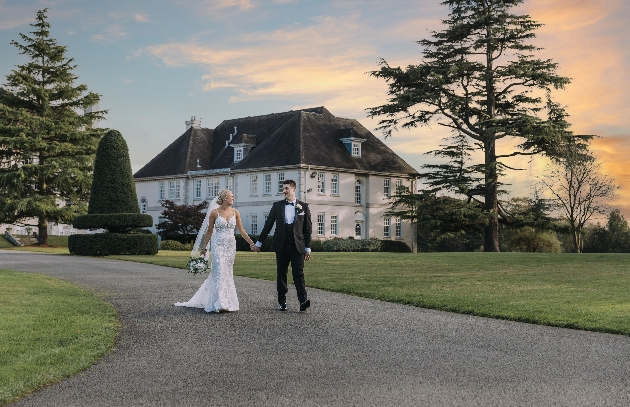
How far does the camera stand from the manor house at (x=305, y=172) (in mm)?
55656

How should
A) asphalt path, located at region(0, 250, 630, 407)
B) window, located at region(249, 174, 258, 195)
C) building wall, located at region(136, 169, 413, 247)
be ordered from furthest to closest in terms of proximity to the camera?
window, located at region(249, 174, 258, 195)
building wall, located at region(136, 169, 413, 247)
asphalt path, located at region(0, 250, 630, 407)

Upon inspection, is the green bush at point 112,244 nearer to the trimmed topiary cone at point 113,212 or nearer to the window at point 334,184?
the trimmed topiary cone at point 113,212

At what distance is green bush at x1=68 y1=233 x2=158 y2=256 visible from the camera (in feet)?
113

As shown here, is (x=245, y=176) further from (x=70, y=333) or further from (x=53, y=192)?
(x=70, y=333)

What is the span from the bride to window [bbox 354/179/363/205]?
147 feet

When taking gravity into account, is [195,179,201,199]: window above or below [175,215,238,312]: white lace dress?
above

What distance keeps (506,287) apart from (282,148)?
128 feet

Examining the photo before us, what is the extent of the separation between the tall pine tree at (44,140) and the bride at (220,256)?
1436 inches

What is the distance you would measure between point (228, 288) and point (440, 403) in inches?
258

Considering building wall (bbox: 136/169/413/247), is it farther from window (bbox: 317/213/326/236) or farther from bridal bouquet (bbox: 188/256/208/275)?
bridal bouquet (bbox: 188/256/208/275)

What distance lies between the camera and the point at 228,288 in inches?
499

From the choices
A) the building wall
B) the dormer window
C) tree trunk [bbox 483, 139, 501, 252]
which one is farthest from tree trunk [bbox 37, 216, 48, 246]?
tree trunk [bbox 483, 139, 501, 252]

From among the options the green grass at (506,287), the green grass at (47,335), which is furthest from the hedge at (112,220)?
the green grass at (47,335)

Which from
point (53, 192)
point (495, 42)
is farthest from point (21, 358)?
point (53, 192)
